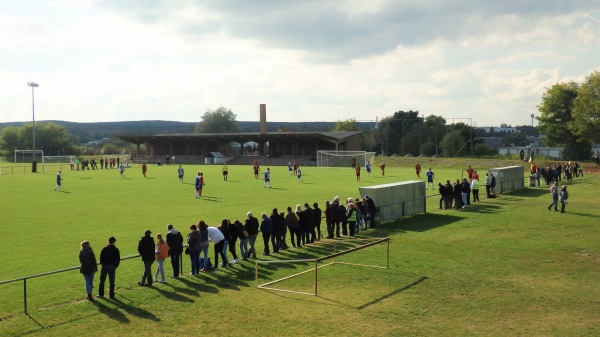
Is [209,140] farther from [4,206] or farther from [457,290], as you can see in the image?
[457,290]

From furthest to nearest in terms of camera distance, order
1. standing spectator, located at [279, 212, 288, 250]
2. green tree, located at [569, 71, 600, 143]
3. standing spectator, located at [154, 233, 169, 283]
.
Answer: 1. green tree, located at [569, 71, 600, 143]
2. standing spectator, located at [279, 212, 288, 250]
3. standing spectator, located at [154, 233, 169, 283]

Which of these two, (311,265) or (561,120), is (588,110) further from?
(311,265)

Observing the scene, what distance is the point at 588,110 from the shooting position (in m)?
66.1

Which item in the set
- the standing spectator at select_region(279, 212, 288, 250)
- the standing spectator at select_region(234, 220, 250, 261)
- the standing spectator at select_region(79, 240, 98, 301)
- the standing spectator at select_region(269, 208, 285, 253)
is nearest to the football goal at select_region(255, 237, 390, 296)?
the standing spectator at select_region(234, 220, 250, 261)

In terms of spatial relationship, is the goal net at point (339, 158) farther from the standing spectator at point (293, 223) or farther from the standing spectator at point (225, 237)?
the standing spectator at point (225, 237)

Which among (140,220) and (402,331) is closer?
(402,331)

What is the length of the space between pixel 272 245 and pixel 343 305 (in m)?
6.25

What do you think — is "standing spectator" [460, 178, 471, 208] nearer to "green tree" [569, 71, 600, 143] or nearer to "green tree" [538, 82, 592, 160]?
"green tree" [569, 71, 600, 143]

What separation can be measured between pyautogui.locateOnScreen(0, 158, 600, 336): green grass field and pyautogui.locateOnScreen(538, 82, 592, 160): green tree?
176ft

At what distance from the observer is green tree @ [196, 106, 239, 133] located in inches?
6511

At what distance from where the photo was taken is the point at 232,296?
12.9 m

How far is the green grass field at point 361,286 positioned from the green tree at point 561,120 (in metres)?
53.6

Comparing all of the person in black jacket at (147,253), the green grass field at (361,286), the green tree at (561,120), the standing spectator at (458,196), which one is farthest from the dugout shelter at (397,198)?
the green tree at (561,120)

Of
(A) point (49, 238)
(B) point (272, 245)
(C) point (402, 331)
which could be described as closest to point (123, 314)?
(C) point (402, 331)
